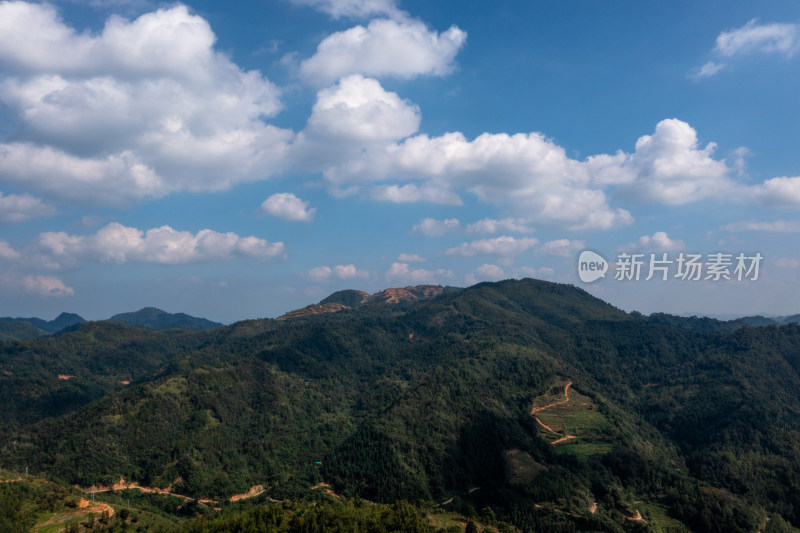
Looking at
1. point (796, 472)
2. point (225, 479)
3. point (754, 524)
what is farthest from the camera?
point (225, 479)

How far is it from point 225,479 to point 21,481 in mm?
83882

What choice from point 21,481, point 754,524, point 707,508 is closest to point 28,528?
point 21,481

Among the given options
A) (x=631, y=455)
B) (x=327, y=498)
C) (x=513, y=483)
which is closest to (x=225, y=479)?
(x=327, y=498)

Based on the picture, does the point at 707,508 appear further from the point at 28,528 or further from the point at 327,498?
the point at 28,528

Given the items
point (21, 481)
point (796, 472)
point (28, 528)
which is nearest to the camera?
point (28, 528)

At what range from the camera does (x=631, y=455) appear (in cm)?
19538

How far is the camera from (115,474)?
186625 mm

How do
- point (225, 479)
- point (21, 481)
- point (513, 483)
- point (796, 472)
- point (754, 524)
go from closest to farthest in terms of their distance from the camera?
point (21, 481) < point (754, 524) < point (513, 483) < point (796, 472) < point (225, 479)

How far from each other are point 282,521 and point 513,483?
93.7m

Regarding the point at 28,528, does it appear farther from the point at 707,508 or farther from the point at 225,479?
the point at 707,508

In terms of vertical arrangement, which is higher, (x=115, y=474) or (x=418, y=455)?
(x=418, y=455)

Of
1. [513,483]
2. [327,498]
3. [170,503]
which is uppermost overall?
[513,483]

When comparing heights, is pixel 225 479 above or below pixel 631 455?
below

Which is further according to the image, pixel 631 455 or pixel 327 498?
pixel 631 455
